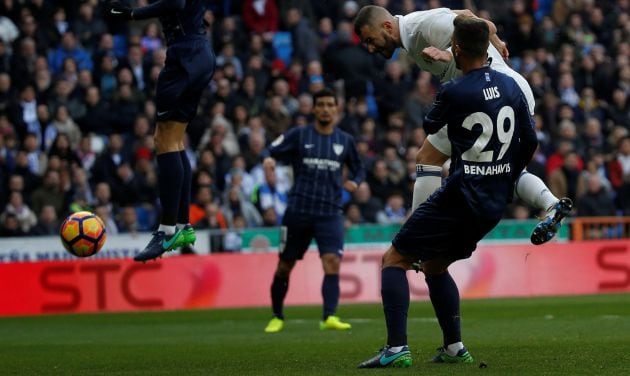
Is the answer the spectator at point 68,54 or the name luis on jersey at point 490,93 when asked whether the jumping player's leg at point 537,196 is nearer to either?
the name luis on jersey at point 490,93

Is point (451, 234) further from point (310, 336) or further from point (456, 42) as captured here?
point (310, 336)

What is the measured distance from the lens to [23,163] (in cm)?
2097

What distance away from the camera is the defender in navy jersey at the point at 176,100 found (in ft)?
34.6

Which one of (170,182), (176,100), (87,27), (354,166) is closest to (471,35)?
(176,100)

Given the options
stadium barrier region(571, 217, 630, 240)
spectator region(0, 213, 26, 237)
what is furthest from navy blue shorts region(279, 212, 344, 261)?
stadium barrier region(571, 217, 630, 240)

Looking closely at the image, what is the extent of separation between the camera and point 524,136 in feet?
29.1

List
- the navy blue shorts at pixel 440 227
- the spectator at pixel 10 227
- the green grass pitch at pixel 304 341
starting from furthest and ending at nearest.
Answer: the spectator at pixel 10 227 → the green grass pitch at pixel 304 341 → the navy blue shorts at pixel 440 227

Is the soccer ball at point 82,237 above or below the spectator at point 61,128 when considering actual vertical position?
below

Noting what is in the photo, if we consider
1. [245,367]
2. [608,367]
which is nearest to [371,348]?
[245,367]

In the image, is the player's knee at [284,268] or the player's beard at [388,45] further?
the player's knee at [284,268]

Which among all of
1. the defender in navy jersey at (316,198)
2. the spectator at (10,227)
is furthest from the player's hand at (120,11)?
the spectator at (10,227)

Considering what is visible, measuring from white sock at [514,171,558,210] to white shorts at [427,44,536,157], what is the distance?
59cm

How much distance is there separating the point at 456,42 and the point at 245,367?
2879 mm

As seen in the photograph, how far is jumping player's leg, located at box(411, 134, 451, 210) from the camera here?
10.2 metres
